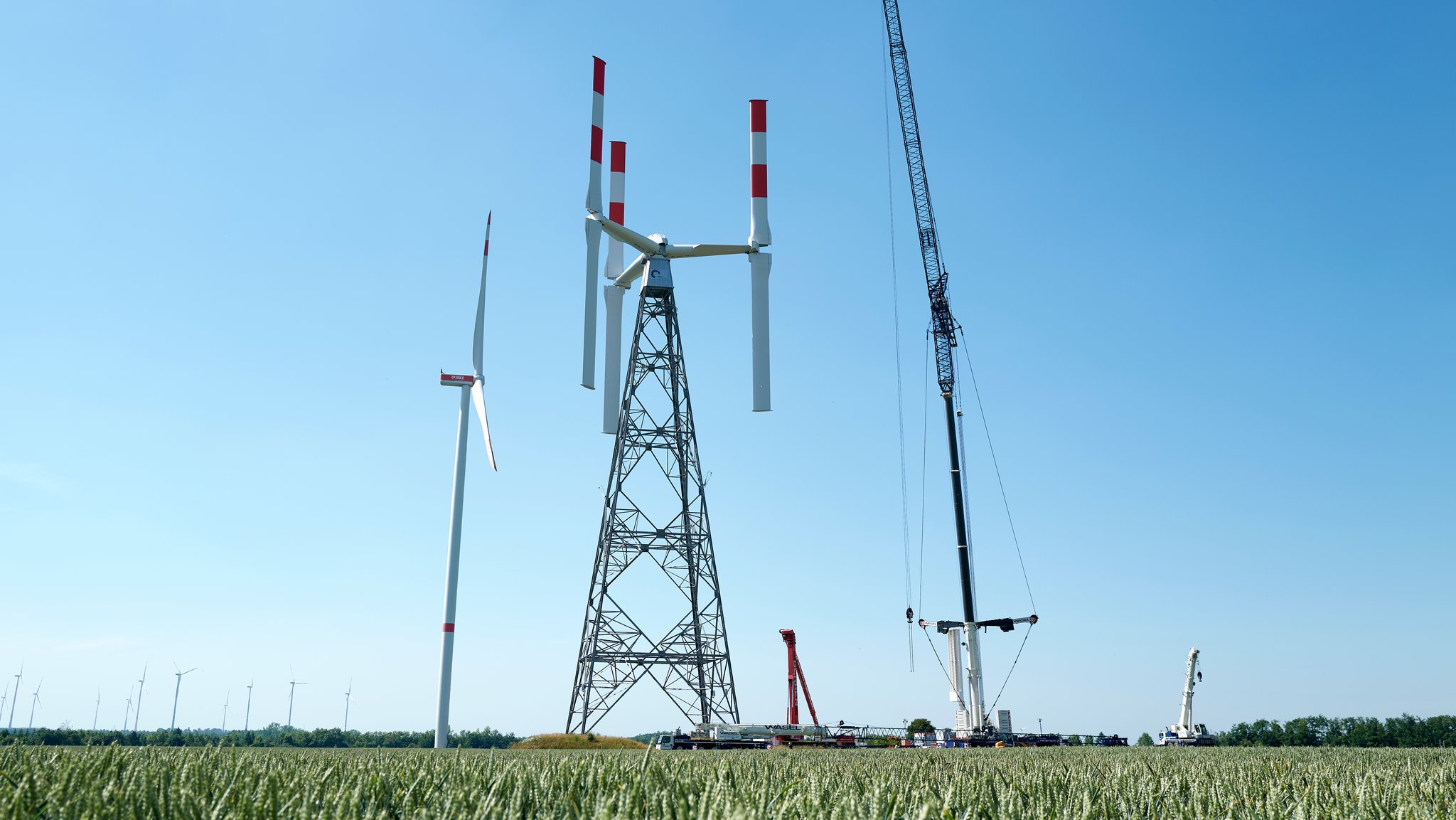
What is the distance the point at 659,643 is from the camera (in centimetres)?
5825

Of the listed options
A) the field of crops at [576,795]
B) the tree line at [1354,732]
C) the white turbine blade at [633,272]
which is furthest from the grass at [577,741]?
the tree line at [1354,732]

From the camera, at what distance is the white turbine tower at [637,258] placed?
6062 centimetres

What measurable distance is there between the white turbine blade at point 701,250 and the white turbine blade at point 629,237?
A: 1072 millimetres

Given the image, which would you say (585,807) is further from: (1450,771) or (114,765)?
(1450,771)

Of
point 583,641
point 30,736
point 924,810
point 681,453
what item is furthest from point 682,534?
point 924,810

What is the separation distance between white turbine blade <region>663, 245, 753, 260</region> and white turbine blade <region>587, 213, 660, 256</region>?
42.2 inches

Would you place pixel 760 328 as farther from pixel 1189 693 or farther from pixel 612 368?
pixel 1189 693

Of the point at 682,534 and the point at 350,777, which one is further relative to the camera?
the point at 682,534

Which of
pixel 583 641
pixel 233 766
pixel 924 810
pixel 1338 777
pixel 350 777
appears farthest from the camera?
pixel 583 641

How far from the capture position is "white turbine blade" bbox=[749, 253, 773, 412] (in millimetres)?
62406

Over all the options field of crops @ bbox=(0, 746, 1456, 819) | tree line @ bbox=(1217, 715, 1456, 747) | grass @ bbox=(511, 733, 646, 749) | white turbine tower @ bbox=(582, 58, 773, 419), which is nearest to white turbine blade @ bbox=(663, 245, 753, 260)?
white turbine tower @ bbox=(582, 58, 773, 419)

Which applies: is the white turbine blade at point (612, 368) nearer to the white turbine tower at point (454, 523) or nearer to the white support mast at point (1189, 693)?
the white turbine tower at point (454, 523)

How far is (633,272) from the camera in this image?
6638cm

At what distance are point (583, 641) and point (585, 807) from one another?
54.9 m
